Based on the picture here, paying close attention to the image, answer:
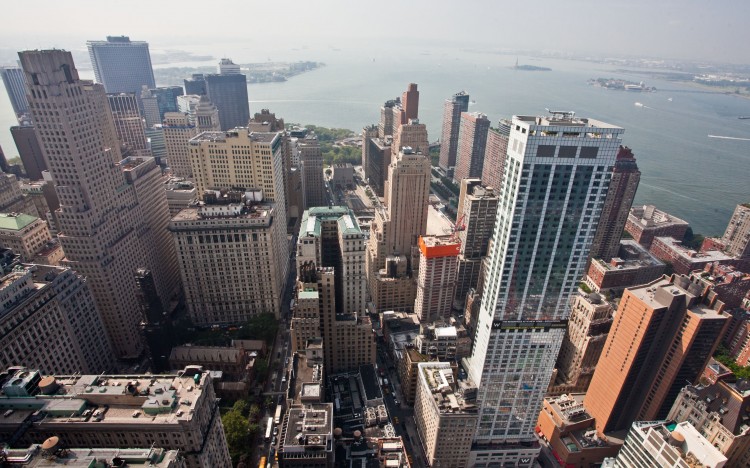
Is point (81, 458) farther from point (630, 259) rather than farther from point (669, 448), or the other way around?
point (630, 259)

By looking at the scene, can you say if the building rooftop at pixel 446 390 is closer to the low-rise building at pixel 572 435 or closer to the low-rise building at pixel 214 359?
the low-rise building at pixel 572 435

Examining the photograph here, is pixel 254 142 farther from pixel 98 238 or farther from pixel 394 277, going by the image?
pixel 394 277

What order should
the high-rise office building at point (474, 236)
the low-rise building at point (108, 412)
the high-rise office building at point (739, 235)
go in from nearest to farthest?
the low-rise building at point (108, 412) → the high-rise office building at point (474, 236) → the high-rise office building at point (739, 235)

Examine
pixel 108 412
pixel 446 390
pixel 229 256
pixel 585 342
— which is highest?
pixel 108 412

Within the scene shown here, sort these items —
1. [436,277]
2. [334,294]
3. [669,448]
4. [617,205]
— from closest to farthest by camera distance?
[669,448], [334,294], [436,277], [617,205]

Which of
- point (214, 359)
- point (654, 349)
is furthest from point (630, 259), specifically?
point (214, 359)

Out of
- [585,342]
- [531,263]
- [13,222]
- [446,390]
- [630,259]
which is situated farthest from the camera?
[630,259]

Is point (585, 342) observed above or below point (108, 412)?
below

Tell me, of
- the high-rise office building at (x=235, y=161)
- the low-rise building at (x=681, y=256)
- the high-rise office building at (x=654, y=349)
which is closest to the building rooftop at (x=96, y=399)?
the high-rise office building at (x=235, y=161)

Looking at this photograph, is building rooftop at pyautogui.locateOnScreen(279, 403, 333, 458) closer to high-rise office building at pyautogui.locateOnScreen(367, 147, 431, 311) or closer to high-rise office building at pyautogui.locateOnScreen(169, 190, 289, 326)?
high-rise office building at pyautogui.locateOnScreen(169, 190, 289, 326)
